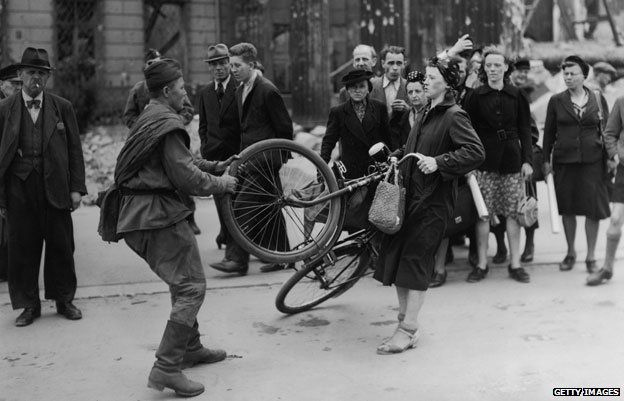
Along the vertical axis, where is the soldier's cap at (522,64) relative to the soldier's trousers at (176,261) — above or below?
above

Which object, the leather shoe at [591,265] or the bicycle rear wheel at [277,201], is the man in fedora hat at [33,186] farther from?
the leather shoe at [591,265]

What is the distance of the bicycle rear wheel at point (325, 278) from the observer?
627 cm

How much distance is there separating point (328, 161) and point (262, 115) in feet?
2.71

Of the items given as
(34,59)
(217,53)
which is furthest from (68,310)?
(217,53)

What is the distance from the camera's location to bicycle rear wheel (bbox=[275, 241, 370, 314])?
6.27 m

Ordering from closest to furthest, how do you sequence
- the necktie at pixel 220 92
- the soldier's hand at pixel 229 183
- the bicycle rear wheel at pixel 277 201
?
the soldier's hand at pixel 229 183 → the bicycle rear wheel at pixel 277 201 → the necktie at pixel 220 92

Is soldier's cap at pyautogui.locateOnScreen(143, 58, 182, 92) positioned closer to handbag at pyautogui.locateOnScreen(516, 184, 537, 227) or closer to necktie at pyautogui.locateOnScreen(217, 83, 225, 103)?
necktie at pyautogui.locateOnScreen(217, 83, 225, 103)

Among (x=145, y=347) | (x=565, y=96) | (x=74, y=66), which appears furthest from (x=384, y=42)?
(x=145, y=347)

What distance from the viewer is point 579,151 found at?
7789 mm

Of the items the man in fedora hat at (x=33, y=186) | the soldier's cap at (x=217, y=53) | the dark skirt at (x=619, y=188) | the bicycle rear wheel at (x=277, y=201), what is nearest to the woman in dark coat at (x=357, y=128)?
the bicycle rear wheel at (x=277, y=201)

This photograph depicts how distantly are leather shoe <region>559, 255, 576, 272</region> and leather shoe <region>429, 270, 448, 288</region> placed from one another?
1.19m

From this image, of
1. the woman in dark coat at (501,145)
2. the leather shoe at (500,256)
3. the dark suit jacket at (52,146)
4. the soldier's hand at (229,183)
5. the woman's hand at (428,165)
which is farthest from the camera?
the leather shoe at (500,256)

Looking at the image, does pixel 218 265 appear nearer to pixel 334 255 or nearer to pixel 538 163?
pixel 334 255

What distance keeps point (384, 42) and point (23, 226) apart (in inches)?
416
